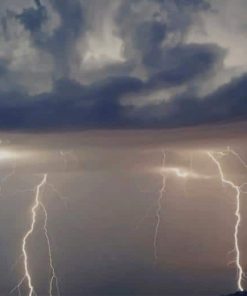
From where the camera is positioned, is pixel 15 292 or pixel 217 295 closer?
pixel 217 295

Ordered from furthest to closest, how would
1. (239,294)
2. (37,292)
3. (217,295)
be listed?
1. (37,292)
2. (217,295)
3. (239,294)

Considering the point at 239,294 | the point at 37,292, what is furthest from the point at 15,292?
the point at 239,294

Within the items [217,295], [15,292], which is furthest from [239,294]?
[15,292]

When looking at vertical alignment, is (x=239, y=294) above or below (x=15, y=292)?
above

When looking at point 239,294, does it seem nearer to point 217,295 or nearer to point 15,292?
point 217,295

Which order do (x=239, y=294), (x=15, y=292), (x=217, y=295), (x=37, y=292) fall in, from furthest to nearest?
1. (x=37, y=292)
2. (x=15, y=292)
3. (x=217, y=295)
4. (x=239, y=294)

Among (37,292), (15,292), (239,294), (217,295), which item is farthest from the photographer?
(37,292)

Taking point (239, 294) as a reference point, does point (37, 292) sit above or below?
below

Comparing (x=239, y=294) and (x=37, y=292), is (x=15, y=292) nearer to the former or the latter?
(x=37, y=292)
